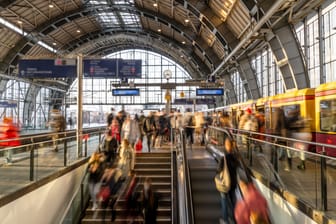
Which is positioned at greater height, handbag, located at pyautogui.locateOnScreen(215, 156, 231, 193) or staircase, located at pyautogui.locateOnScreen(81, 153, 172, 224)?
handbag, located at pyautogui.locateOnScreen(215, 156, 231, 193)

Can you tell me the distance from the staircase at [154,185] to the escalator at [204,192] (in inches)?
45.6

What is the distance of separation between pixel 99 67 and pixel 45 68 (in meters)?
2.60

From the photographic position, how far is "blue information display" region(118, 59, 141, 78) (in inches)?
774

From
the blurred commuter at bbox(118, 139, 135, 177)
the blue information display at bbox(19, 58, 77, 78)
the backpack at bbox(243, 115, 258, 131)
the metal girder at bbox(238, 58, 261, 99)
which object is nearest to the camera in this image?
the blurred commuter at bbox(118, 139, 135, 177)

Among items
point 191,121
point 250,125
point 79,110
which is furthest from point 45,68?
point 250,125

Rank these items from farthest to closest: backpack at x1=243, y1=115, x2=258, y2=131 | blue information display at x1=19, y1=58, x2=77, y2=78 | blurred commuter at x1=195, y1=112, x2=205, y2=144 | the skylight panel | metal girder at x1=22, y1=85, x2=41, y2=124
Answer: metal girder at x1=22, y1=85, x2=41, y2=124 < the skylight panel < blue information display at x1=19, y1=58, x2=77, y2=78 < blurred commuter at x1=195, y1=112, x2=205, y2=144 < backpack at x1=243, y1=115, x2=258, y2=131

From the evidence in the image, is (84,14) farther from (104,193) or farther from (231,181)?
(231,181)

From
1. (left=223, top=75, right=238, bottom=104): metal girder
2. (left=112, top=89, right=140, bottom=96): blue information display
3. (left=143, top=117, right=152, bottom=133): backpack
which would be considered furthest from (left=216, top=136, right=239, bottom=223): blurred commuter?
(left=223, top=75, right=238, bottom=104): metal girder

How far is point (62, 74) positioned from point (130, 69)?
17.1 feet

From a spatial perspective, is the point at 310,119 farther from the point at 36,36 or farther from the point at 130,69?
the point at 36,36

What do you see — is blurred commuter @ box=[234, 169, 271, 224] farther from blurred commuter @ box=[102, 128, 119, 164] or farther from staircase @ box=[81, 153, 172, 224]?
blurred commuter @ box=[102, 128, 119, 164]

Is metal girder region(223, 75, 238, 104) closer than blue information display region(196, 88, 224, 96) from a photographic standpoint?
No

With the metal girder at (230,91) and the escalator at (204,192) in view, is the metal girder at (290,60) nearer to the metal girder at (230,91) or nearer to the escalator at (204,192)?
the escalator at (204,192)

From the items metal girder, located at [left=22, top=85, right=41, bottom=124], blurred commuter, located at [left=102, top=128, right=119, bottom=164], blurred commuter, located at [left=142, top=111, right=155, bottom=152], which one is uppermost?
metal girder, located at [left=22, top=85, right=41, bottom=124]
